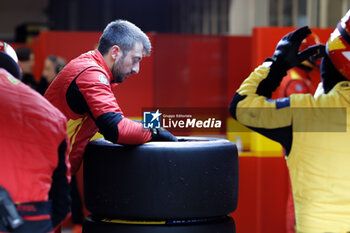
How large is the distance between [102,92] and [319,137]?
829mm

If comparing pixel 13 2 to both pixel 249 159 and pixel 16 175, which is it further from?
pixel 16 175

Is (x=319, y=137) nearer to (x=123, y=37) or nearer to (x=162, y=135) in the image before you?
(x=162, y=135)

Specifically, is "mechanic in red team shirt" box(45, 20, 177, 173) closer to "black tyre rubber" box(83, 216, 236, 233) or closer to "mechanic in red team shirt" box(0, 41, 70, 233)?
"black tyre rubber" box(83, 216, 236, 233)

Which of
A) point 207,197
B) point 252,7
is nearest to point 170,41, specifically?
point 252,7

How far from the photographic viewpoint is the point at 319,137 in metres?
2.12

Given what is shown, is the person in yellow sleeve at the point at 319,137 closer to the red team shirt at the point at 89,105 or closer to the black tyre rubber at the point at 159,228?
the black tyre rubber at the point at 159,228

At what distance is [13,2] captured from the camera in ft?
76.7

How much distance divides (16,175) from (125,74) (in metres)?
0.92

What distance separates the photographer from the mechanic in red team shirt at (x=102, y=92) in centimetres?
222

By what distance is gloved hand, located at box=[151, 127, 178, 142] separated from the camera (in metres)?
2.39

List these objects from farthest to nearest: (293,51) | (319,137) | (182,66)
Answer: (182,66) → (293,51) → (319,137)

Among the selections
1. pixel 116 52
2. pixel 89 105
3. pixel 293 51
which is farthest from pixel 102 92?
pixel 293 51

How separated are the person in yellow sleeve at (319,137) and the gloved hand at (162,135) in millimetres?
373

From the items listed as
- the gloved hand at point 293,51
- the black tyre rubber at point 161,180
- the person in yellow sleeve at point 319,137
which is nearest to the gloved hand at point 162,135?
the black tyre rubber at point 161,180
